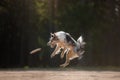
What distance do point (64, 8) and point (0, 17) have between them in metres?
3.89

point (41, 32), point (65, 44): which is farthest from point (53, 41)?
point (41, 32)

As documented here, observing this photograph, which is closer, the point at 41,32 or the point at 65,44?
the point at 65,44

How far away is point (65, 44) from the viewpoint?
3.96 m

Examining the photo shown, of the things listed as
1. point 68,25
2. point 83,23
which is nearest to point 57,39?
point 68,25

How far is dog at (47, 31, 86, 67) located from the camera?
3.93 metres

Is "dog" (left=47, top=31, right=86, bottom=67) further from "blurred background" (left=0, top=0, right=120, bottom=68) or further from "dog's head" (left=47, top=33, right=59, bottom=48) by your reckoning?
"blurred background" (left=0, top=0, right=120, bottom=68)

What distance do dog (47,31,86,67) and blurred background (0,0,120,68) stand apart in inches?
674

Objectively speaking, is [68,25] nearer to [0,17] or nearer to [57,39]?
[0,17]

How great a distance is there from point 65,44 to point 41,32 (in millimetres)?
18086

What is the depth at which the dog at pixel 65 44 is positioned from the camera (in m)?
3.93

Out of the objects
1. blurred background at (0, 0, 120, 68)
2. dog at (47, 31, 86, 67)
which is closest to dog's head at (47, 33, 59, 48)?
dog at (47, 31, 86, 67)

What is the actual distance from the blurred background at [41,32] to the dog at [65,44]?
1711 centimetres

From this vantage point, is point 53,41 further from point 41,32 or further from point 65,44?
point 41,32

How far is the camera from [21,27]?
875 inches
